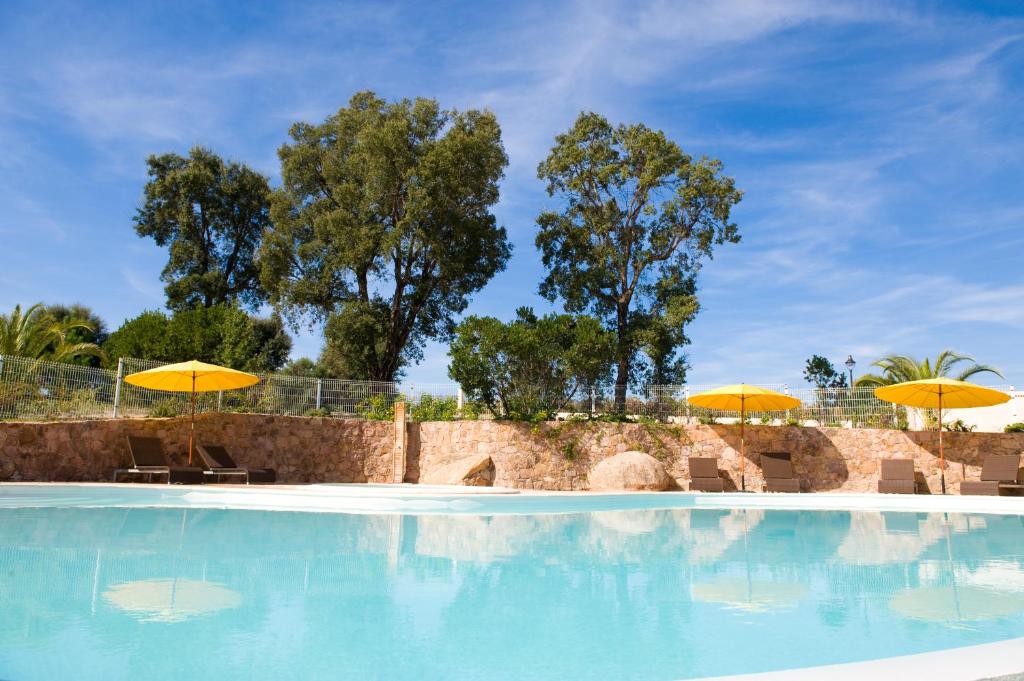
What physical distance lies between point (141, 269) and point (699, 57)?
27375mm

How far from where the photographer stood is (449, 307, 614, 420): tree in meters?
17.6

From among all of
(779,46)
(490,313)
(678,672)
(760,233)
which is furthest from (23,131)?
(760,233)

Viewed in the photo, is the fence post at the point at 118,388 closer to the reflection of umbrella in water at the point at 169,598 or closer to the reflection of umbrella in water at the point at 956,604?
the reflection of umbrella in water at the point at 169,598

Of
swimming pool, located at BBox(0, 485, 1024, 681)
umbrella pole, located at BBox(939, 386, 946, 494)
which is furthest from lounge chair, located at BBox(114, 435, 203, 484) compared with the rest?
umbrella pole, located at BBox(939, 386, 946, 494)

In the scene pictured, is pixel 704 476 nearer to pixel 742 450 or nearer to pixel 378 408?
pixel 742 450

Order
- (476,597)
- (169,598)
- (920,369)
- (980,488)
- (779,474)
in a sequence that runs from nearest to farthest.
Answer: (169,598) → (476,597) → (980,488) → (779,474) → (920,369)

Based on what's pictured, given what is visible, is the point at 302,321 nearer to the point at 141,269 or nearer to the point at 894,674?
the point at 141,269

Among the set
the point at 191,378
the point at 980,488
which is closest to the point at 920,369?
the point at 980,488

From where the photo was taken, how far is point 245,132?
1866 centimetres

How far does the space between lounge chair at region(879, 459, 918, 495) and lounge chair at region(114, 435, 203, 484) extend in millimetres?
14811

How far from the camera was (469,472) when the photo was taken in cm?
1680

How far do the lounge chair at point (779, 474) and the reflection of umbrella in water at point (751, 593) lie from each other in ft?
35.4

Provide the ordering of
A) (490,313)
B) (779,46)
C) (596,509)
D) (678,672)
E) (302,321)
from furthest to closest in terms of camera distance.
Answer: (302,321) < (490,313) < (779,46) < (596,509) < (678,672)

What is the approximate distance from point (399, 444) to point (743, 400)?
851 cm
